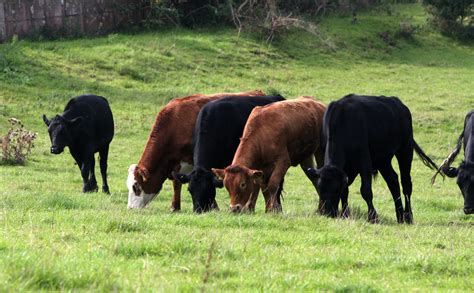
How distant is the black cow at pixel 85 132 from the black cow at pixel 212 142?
336 cm

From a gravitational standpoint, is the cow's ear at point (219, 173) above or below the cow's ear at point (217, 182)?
above

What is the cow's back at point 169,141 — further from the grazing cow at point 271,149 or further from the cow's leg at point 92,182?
the cow's leg at point 92,182

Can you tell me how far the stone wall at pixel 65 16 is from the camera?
106 feet

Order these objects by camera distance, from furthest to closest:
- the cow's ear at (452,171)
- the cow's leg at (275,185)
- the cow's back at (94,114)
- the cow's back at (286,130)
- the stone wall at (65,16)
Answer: the stone wall at (65,16) → the cow's back at (94,114) → the cow's ear at (452,171) → the cow's back at (286,130) → the cow's leg at (275,185)

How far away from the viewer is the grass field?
7426 mm

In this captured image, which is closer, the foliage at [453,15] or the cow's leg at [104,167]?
the cow's leg at [104,167]

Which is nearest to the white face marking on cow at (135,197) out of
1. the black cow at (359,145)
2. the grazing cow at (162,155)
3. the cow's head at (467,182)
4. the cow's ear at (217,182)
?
the grazing cow at (162,155)

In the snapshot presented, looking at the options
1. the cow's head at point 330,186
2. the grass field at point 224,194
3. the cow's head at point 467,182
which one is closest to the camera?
the grass field at point 224,194

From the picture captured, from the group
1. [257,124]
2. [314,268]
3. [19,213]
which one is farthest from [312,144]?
[314,268]

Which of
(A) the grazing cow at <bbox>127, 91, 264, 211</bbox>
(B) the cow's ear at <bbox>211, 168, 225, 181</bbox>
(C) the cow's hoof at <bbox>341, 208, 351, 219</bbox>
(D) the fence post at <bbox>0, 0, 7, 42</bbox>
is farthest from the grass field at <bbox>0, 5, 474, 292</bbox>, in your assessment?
(D) the fence post at <bbox>0, 0, 7, 42</bbox>

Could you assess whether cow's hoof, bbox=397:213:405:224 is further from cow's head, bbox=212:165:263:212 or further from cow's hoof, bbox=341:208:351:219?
cow's head, bbox=212:165:263:212

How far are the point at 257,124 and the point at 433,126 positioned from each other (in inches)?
514

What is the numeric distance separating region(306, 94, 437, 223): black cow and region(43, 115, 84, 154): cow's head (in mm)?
5203

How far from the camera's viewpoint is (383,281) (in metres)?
7.64
